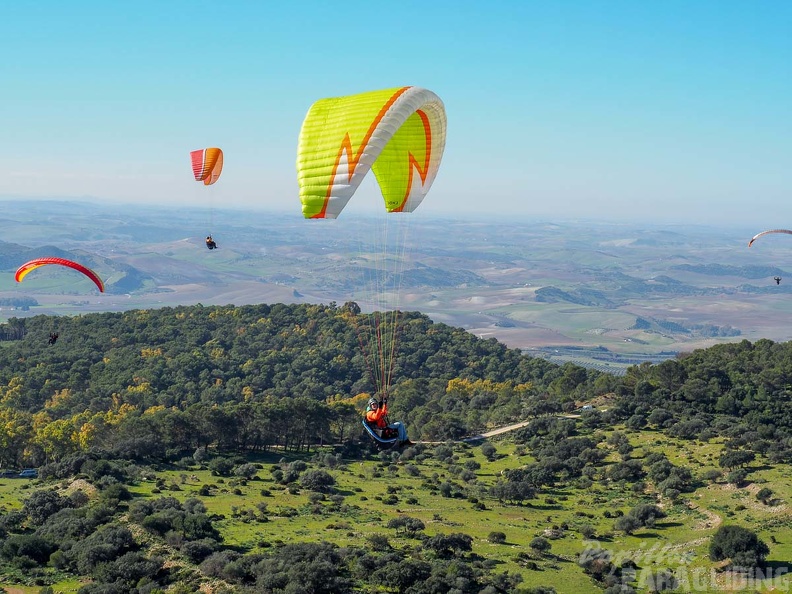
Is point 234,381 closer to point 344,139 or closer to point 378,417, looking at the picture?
point 378,417

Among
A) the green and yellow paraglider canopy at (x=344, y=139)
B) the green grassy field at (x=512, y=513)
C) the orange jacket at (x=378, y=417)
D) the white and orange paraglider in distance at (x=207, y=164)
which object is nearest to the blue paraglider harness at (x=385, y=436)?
the orange jacket at (x=378, y=417)

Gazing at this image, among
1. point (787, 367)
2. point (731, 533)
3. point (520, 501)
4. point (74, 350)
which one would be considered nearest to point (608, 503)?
point (520, 501)

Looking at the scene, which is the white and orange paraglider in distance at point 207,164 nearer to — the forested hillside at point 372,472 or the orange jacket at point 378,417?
the forested hillside at point 372,472

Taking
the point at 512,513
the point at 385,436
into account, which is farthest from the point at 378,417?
the point at 512,513

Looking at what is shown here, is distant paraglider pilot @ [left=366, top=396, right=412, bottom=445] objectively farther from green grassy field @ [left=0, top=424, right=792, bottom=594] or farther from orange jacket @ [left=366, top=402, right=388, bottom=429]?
green grassy field @ [left=0, top=424, right=792, bottom=594]

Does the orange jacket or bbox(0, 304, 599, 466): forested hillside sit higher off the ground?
the orange jacket

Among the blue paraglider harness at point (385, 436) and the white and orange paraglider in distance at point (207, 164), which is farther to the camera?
the white and orange paraglider in distance at point (207, 164)

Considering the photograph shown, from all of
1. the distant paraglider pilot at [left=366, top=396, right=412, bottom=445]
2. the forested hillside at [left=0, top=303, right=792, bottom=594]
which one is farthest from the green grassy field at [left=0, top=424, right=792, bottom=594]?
the distant paraglider pilot at [left=366, top=396, right=412, bottom=445]

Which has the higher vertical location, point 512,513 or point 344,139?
point 344,139

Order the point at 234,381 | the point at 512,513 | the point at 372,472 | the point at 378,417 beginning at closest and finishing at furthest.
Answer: the point at 378,417 → the point at 512,513 → the point at 372,472 → the point at 234,381
